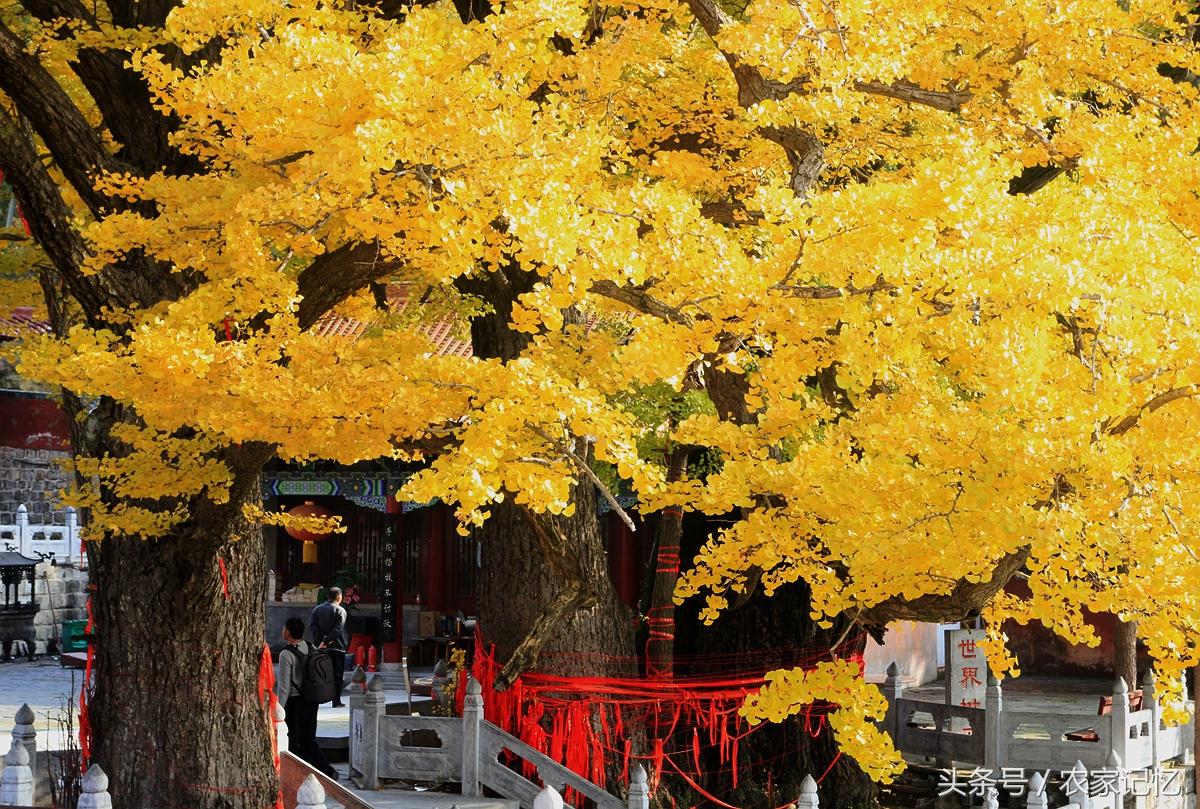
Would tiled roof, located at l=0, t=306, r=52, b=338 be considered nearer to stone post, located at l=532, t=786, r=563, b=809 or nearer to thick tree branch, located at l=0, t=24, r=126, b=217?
thick tree branch, located at l=0, t=24, r=126, b=217

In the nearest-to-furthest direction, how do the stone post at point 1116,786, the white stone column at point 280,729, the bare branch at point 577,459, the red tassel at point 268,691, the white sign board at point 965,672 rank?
1. the bare branch at point 577,459
2. the red tassel at point 268,691
3. the white stone column at point 280,729
4. the stone post at point 1116,786
5. the white sign board at point 965,672

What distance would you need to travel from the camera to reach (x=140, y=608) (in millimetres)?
10430

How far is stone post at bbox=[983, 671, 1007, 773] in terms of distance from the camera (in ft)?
49.9

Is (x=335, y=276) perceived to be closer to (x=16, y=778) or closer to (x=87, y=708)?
(x=87, y=708)

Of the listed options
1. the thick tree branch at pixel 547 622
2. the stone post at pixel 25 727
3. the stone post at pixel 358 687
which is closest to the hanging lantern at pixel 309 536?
the stone post at pixel 358 687

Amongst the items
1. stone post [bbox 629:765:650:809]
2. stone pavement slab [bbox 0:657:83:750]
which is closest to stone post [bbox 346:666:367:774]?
stone pavement slab [bbox 0:657:83:750]

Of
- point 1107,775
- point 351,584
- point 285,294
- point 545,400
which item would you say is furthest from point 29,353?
point 351,584

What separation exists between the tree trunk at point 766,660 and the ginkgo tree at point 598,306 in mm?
3714

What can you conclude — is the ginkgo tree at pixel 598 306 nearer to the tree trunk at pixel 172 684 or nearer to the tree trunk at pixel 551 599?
the tree trunk at pixel 172 684

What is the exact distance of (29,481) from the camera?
2917 centimetres

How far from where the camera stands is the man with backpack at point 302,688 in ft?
45.3

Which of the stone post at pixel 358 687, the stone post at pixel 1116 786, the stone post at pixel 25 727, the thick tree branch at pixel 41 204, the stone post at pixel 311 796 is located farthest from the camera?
the stone post at pixel 358 687

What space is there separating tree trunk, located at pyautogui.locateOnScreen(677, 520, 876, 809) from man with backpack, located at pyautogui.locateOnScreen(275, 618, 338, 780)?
358 centimetres

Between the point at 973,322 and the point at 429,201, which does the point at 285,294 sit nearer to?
the point at 429,201
